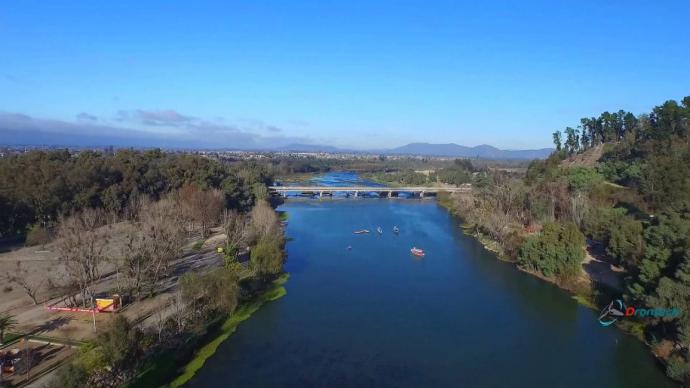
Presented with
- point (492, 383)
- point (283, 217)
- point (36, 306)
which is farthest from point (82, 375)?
point (283, 217)

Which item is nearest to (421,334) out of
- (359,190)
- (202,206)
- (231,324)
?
(231,324)

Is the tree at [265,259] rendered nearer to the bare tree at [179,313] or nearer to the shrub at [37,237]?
the bare tree at [179,313]

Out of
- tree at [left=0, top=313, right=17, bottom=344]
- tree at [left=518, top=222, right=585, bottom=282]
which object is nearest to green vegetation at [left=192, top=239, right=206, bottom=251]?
tree at [left=0, top=313, right=17, bottom=344]

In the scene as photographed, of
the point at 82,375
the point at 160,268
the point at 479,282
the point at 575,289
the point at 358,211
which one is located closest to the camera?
the point at 82,375

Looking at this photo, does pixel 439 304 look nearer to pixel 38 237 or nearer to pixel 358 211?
pixel 38 237
